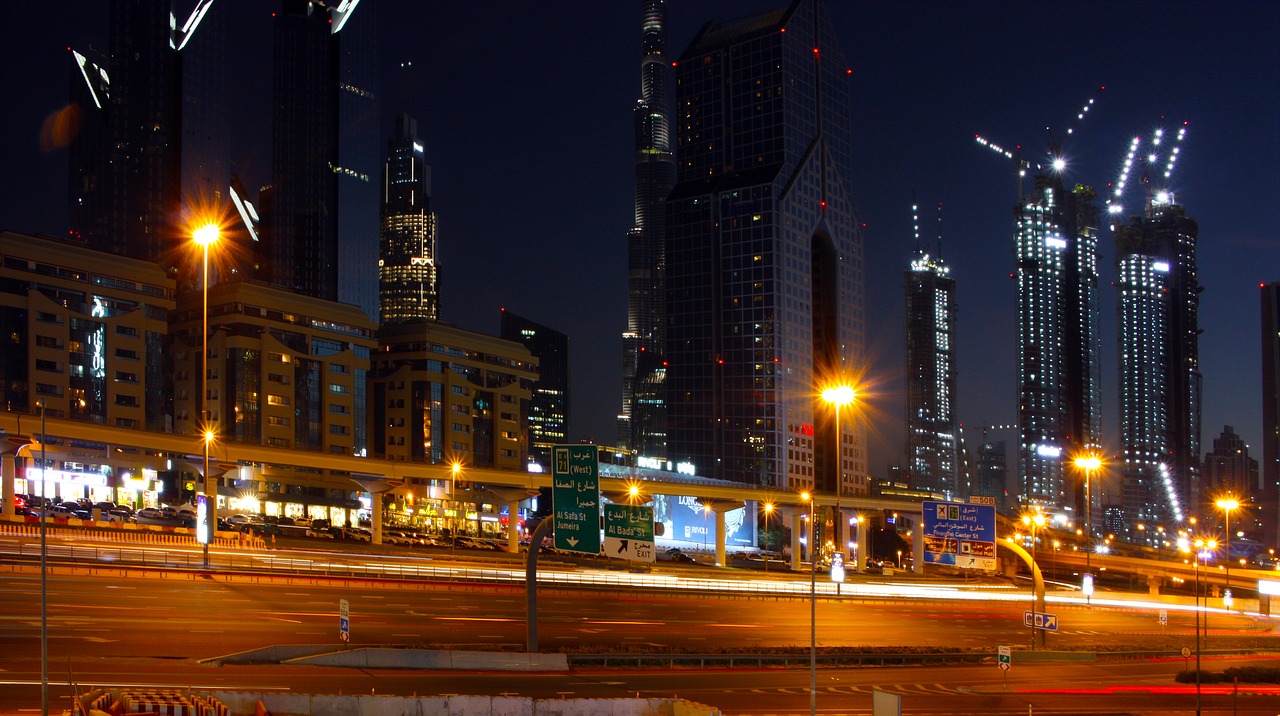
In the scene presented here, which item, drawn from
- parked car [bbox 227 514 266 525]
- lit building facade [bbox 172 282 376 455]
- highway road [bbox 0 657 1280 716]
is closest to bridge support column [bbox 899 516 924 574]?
lit building facade [bbox 172 282 376 455]

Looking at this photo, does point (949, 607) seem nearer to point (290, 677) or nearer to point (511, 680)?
point (511, 680)

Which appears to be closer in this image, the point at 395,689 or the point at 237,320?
the point at 395,689

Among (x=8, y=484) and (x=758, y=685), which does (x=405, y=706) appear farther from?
(x=8, y=484)

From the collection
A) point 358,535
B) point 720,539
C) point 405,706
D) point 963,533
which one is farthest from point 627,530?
point 720,539

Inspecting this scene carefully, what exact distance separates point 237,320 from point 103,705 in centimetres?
12074

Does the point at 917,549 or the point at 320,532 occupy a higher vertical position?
the point at 320,532

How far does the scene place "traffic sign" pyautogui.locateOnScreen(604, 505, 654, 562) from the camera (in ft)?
127

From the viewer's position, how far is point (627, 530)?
39.3 meters

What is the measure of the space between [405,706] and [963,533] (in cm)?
3524

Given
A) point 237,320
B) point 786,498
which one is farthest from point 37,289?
point 786,498

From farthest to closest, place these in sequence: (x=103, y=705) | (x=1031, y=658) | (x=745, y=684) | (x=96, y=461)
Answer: (x=96, y=461) < (x=1031, y=658) < (x=745, y=684) < (x=103, y=705)

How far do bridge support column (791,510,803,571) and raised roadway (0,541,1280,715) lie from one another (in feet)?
158

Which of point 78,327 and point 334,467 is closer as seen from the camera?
point 334,467

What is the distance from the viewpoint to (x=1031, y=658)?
5309 cm
